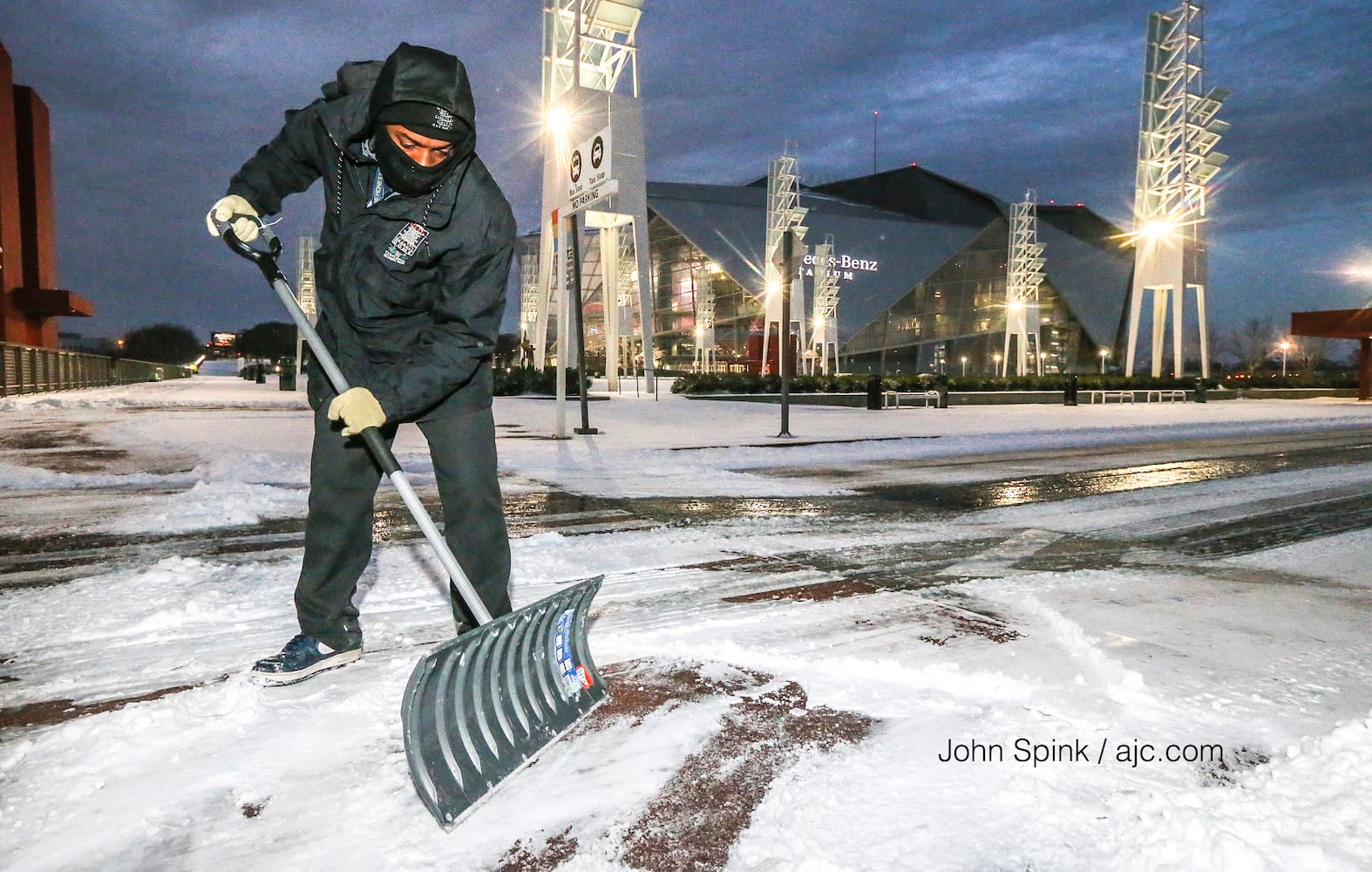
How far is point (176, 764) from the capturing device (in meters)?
2.07

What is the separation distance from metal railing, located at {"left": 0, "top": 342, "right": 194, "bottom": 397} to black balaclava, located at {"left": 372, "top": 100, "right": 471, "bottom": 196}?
2608 cm

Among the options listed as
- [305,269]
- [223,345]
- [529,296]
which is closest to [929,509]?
[305,269]

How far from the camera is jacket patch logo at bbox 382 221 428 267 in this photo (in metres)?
2.37

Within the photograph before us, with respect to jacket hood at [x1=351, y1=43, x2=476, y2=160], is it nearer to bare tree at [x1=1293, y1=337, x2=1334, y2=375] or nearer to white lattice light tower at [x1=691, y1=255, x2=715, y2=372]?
white lattice light tower at [x1=691, y1=255, x2=715, y2=372]

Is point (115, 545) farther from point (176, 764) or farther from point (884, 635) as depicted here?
point (884, 635)

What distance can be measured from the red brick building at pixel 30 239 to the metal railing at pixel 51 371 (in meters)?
3.06

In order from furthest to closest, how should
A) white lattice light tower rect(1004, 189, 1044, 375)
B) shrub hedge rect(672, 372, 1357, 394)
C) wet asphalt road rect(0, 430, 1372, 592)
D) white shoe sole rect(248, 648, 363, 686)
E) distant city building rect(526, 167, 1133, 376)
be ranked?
distant city building rect(526, 167, 1133, 376), white lattice light tower rect(1004, 189, 1044, 375), shrub hedge rect(672, 372, 1357, 394), wet asphalt road rect(0, 430, 1372, 592), white shoe sole rect(248, 648, 363, 686)

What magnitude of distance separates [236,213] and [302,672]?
1.56 meters

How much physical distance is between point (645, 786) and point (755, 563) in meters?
2.49

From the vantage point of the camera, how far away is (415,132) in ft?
7.45

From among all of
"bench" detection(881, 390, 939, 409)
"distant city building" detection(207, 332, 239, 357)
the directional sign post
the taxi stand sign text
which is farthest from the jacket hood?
"distant city building" detection(207, 332, 239, 357)

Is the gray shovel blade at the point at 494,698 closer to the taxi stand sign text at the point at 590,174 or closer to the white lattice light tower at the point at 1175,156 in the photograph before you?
the taxi stand sign text at the point at 590,174

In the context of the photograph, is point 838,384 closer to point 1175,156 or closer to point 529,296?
point 1175,156

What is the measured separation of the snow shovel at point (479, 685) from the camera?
71.4 inches
